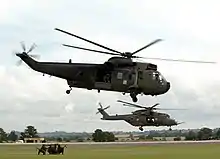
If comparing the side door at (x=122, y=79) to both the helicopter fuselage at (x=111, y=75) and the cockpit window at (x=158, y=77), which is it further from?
the cockpit window at (x=158, y=77)

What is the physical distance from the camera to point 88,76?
134 feet

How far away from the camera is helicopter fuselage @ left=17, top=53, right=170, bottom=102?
4072cm

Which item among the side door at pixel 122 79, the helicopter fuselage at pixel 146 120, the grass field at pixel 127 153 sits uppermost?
the helicopter fuselage at pixel 146 120

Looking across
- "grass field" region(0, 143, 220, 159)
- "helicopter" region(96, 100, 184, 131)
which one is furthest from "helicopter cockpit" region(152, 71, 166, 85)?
"helicopter" region(96, 100, 184, 131)

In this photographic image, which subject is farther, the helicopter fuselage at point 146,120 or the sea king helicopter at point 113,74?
the helicopter fuselage at point 146,120

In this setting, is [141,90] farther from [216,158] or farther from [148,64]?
[216,158]

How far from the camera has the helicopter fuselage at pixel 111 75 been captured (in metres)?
40.7

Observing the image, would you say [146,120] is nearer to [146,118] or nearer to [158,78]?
[146,118]

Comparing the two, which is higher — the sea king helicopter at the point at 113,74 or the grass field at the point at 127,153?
the sea king helicopter at the point at 113,74

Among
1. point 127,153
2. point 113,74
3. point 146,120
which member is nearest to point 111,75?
point 113,74

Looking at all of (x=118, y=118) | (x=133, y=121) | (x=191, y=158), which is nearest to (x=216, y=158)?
(x=191, y=158)

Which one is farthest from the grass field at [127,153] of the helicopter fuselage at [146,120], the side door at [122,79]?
the side door at [122,79]

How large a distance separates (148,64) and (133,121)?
83.1 meters

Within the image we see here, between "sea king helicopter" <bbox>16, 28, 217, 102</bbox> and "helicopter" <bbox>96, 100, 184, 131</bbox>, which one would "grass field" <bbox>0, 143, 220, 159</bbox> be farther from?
"sea king helicopter" <bbox>16, 28, 217, 102</bbox>
